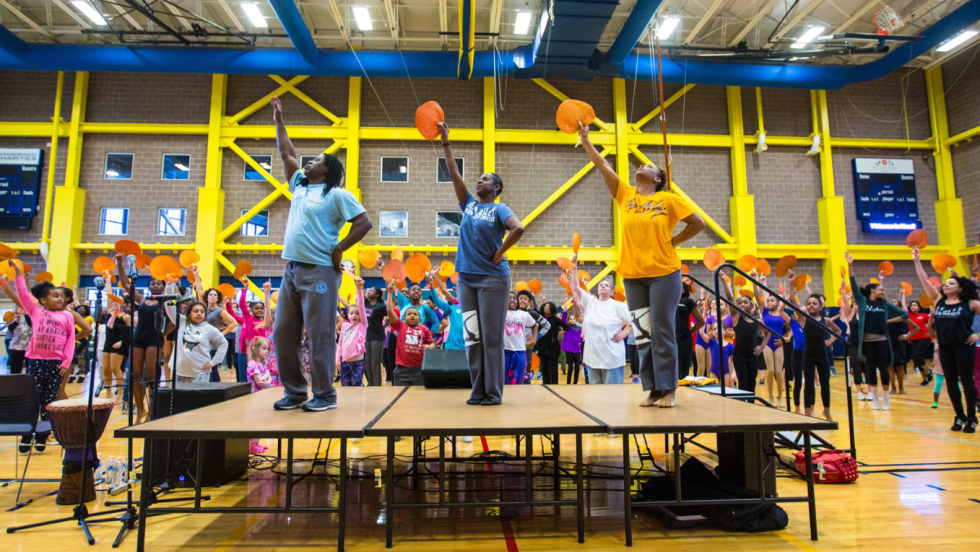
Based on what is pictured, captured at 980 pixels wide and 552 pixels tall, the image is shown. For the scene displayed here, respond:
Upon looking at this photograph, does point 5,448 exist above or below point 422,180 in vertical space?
below

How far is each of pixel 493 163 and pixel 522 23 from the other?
3.61 m

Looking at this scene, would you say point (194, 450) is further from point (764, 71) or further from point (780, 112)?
point (780, 112)

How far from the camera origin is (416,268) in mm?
7016

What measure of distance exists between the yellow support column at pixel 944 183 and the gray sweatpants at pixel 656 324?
1659 cm

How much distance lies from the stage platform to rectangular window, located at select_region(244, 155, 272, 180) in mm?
12256

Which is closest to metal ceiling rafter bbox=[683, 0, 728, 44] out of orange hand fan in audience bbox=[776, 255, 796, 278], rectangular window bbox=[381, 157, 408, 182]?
orange hand fan in audience bbox=[776, 255, 796, 278]

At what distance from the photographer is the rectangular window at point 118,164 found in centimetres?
1439

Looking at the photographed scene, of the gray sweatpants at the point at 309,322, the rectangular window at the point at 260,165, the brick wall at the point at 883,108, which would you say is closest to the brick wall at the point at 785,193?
the brick wall at the point at 883,108

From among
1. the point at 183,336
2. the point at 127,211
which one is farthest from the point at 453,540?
the point at 127,211

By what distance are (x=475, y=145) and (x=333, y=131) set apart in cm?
397

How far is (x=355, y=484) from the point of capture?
391cm

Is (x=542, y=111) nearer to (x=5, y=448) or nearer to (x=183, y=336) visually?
(x=183, y=336)

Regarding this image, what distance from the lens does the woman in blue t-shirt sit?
3.35 metres

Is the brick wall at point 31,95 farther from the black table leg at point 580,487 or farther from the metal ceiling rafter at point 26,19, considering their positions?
the black table leg at point 580,487
